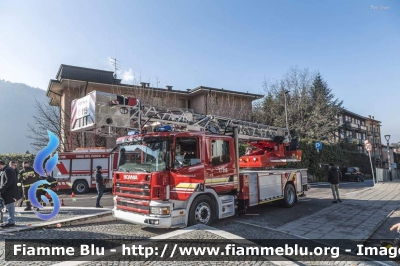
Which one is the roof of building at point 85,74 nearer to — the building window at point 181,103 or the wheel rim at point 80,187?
the building window at point 181,103

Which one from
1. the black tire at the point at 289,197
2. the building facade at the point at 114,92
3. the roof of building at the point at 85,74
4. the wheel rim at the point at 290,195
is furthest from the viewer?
the roof of building at the point at 85,74

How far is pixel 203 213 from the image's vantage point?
7.34 metres

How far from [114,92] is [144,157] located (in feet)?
61.6

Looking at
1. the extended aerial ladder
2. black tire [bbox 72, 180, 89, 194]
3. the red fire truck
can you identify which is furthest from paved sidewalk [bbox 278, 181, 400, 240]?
black tire [bbox 72, 180, 89, 194]

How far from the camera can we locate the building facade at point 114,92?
886 inches

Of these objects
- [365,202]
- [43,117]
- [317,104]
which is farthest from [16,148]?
[365,202]

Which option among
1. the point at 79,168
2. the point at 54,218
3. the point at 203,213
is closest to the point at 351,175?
the point at 79,168

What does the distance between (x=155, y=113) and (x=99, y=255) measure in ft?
14.0

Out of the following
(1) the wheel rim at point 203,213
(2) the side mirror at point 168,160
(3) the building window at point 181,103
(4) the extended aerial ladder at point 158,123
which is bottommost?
(1) the wheel rim at point 203,213

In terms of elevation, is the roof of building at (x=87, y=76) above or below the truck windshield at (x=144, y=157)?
above

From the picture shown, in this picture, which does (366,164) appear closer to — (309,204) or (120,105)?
(309,204)

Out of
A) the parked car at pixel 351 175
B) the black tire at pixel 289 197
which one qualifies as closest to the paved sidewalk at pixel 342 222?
the black tire at pixel 289 197

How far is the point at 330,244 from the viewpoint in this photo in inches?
239

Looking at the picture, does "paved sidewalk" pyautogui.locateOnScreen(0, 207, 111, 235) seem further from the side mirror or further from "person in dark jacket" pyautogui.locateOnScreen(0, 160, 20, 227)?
the side mirror
